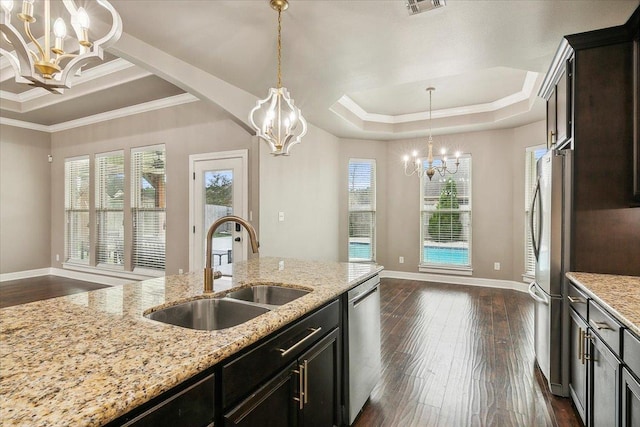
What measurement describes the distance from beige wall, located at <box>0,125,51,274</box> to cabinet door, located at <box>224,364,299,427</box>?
7.21 meters

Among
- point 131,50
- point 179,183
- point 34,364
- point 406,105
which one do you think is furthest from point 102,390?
point 406,105

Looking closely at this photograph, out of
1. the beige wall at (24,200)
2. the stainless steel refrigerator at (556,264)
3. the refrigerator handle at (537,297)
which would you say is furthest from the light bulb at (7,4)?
the beige wall at (24,200)

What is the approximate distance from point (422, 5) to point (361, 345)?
2.29m

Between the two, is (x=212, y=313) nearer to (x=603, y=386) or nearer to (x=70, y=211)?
(x=603, y=386)

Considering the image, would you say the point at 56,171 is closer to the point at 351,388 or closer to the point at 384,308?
the point at 384,308

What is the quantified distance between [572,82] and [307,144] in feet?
11.3

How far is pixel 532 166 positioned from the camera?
525 cm

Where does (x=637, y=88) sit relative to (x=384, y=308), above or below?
above

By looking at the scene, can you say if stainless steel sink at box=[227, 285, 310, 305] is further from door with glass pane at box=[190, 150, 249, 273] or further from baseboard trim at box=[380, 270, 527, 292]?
baseboard trim at box=[380, 270, 527, 292]

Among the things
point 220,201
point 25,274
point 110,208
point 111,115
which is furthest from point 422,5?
point 25,274

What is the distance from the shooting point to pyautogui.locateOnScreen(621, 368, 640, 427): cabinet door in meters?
1.32

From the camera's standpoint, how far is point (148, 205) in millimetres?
5371

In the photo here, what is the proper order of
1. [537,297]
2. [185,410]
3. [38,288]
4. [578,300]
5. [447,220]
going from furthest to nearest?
[447,220] < [38,288] < [537,297] < [578,300] < [185,410]

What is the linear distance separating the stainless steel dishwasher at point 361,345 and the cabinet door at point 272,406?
0.59m
